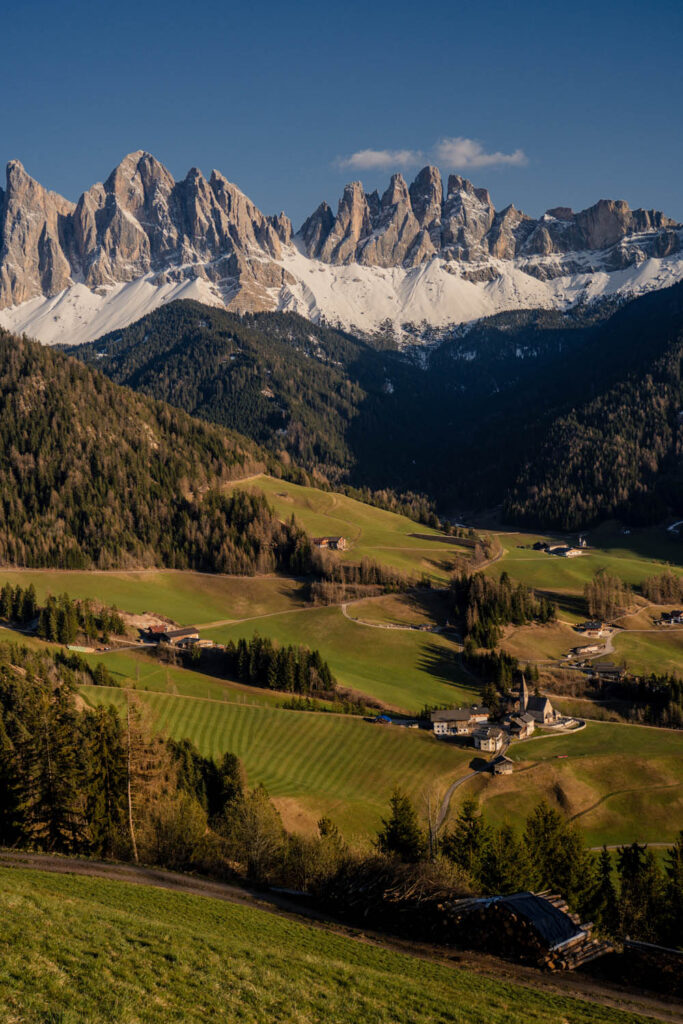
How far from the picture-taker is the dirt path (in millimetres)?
A: 26156

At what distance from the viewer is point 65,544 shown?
173m

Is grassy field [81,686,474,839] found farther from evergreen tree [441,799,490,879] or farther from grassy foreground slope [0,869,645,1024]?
grassy foreground slope [0,869,645,1024]

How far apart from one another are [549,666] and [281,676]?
157 feet

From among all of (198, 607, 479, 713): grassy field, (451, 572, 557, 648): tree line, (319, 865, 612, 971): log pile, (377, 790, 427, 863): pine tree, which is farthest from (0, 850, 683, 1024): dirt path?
(451, 572, 557, 648): tree line

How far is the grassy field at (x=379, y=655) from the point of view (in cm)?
11912

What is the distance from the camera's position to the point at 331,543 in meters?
186

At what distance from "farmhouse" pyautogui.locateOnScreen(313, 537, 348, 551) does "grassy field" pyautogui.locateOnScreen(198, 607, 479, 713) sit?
3075 cm

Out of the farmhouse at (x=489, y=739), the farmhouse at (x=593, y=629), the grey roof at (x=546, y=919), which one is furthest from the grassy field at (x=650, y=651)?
the grey roof at (x=546, y=919)

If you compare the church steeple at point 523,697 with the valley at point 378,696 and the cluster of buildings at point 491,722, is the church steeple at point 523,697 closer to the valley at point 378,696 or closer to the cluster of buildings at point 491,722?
the cluster of buildings at point 491,722

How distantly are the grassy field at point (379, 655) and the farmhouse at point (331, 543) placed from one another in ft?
101

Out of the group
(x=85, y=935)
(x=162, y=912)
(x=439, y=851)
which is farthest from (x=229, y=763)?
(x=85, y=935)

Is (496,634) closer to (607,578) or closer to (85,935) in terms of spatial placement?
(607,578)

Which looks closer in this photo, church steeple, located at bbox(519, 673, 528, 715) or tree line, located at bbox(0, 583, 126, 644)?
church steeple, located at bbox(519, 673, 528, 715)

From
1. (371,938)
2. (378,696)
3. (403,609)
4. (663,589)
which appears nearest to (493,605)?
(403,609)
